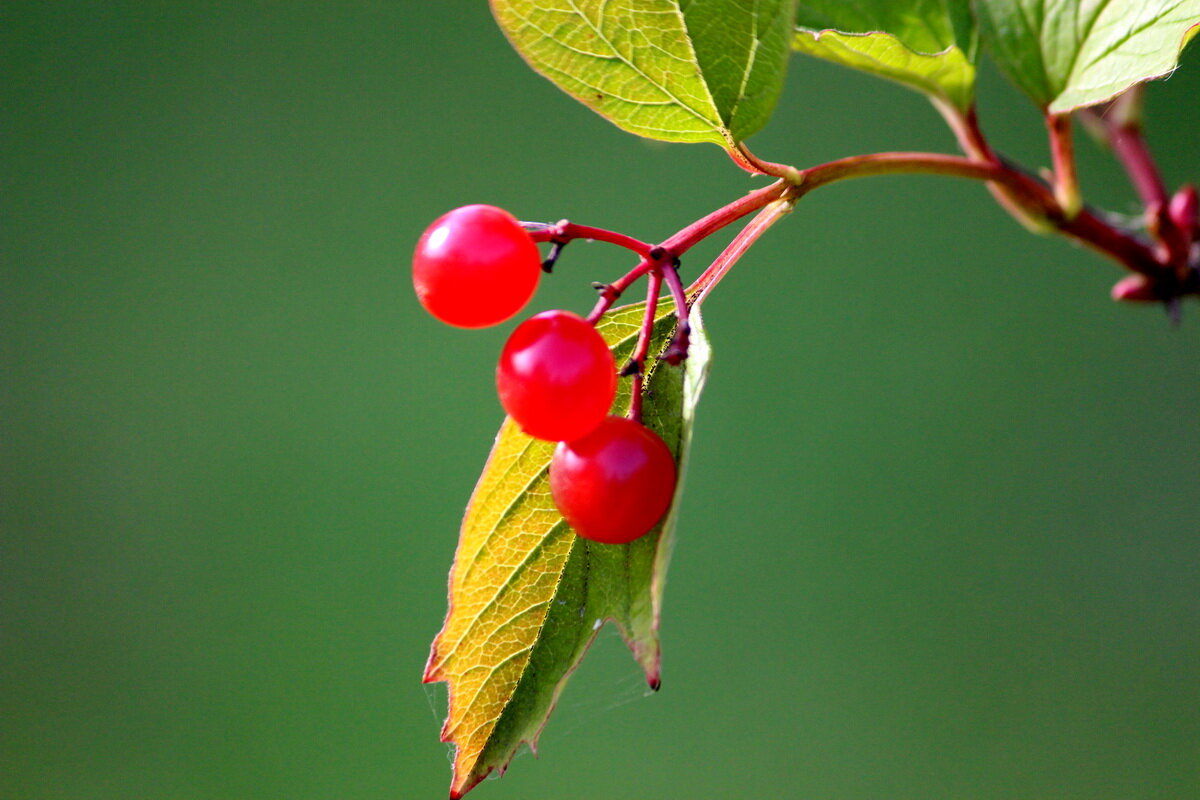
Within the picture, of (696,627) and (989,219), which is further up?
(989,219)

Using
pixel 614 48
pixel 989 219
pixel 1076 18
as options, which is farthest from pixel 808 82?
pixel 614 48

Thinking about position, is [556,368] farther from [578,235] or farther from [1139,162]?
[1139,162]

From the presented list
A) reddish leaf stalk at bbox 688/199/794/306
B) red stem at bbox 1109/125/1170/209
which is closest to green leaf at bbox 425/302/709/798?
reddish leaf stalk at bbox 688/199/794/306

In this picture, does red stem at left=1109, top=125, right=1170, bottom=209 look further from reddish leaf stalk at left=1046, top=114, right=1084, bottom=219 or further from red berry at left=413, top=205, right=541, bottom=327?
red berry at left=413, top=205, right=541, bottom=327

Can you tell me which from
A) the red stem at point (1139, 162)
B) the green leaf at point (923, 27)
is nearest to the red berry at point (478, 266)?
the green leaf at point (923, 27)

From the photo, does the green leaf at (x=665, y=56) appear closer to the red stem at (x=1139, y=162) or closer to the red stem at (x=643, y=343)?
the red stem at (x=643, y=343)

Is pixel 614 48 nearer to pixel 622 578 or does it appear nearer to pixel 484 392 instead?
pixel 622 578
